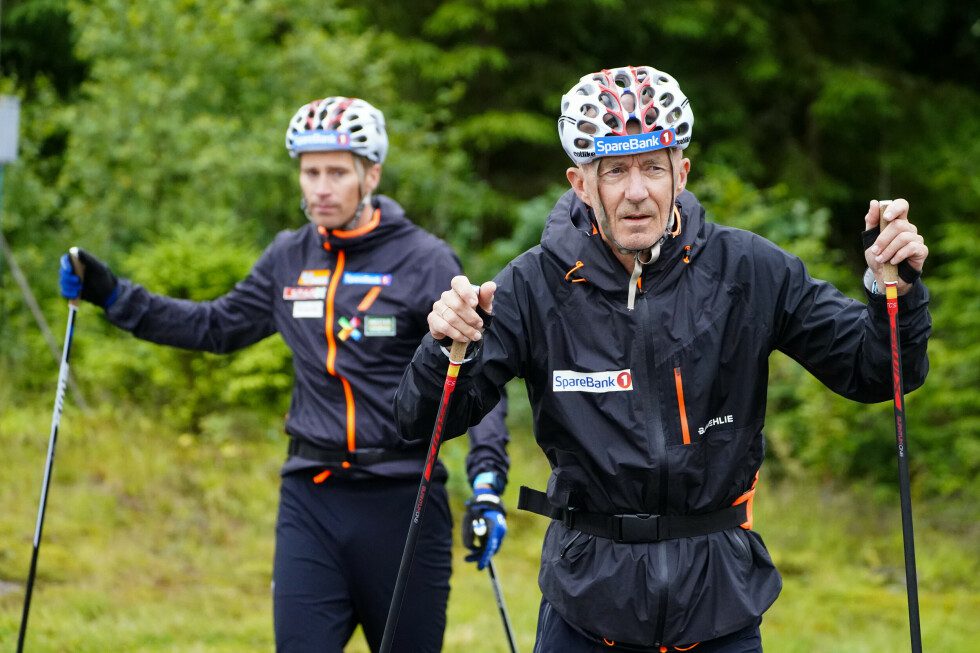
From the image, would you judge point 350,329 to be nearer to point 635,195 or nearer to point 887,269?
point 635,195

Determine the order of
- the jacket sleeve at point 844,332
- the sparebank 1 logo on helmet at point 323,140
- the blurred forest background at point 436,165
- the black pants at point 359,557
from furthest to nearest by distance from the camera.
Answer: the blurred forest background at point 436,165 → the sparebank 1 logo on helmet at point 323,140 → the black pants at point 359,557 → the jacket sleeve at point 844,332

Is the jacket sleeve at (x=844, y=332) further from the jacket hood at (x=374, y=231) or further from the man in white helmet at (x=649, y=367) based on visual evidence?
the jacket hood at (x=374, y=231)

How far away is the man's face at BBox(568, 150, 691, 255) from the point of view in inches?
137

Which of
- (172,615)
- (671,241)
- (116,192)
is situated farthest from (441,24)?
(671,241)

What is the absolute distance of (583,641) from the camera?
354 cm

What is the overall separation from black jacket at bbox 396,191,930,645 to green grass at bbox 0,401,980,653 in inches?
175

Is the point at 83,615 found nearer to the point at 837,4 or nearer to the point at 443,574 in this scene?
the point at 443,574

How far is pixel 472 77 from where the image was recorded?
55.3ft

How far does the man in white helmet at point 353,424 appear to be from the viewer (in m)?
4.96

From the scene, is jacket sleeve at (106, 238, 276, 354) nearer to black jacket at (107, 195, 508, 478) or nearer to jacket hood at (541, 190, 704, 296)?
black jacket at (107, 195, 508, 478)

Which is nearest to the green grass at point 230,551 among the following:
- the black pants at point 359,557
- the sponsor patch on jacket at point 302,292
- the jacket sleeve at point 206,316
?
the jacket sleeve at point 206,316

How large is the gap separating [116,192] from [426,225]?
333cm

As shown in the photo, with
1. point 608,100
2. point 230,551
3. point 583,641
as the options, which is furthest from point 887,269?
point 230,551

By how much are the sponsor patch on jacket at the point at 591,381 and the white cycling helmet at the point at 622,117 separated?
23.3 inches
